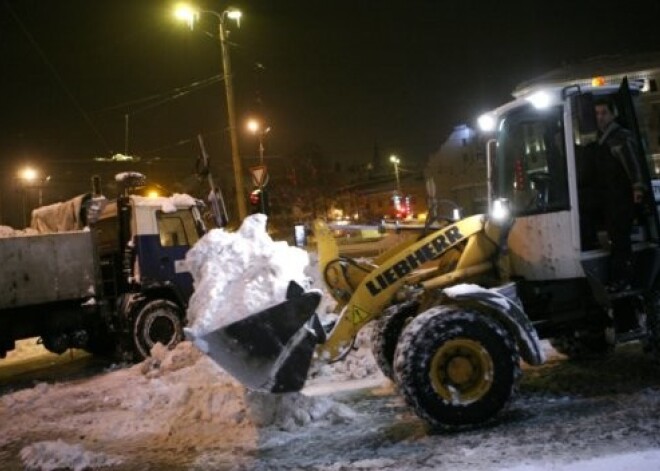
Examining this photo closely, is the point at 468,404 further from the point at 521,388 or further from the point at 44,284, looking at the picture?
the point at 44,284

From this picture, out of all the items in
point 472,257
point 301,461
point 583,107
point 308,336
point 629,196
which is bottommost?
point 301,461

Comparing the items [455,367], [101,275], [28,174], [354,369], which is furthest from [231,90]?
[28,174]

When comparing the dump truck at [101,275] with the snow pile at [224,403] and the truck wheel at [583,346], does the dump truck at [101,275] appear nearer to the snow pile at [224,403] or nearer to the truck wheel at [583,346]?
the snow pile at [224,403]

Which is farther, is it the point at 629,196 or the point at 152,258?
the point at 152,258

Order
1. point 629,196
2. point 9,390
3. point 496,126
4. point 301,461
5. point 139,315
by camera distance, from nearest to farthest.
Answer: point 301,461
point 629,196
point 496,126
point 9,390
point 139,315

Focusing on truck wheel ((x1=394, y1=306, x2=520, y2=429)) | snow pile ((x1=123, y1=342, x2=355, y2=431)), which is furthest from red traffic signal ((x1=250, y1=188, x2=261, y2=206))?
truck wheel ((x1=394, y1=306, x2=520, y2=429))

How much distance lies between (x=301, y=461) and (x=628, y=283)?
3587mm

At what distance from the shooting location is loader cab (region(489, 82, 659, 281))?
6.45m

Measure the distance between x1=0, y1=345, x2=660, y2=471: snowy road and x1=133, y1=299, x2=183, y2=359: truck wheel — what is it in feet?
9.25

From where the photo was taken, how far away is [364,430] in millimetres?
6340

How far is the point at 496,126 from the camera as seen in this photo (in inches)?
279

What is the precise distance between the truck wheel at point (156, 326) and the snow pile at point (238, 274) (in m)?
4.90

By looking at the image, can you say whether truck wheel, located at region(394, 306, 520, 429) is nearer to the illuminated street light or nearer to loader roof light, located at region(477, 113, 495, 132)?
loader roof light, located at region(477, 113, 495, 132)

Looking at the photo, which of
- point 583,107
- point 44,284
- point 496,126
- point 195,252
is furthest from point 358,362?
point 44,284
